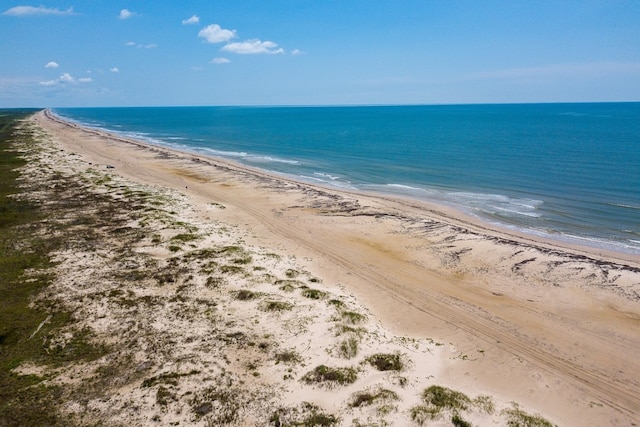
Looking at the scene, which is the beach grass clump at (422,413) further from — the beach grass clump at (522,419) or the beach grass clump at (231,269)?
the beach grass clump at (231,269)

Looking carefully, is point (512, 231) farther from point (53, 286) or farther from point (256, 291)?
point (53, 286)

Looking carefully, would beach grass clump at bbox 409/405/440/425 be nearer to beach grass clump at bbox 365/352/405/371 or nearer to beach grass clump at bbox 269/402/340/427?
beach grass clump at bbox 365/352/405/371

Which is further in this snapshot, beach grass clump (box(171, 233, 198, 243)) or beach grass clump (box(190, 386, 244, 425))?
beach grass clump (box(171, 233, 198, 243))

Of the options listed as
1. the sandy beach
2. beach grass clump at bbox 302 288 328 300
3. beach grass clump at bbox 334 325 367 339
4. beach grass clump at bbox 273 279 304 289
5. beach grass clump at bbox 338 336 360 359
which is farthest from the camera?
beach grass clump at bbox 273 279 304 289

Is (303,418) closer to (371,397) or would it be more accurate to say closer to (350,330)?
(371,397)

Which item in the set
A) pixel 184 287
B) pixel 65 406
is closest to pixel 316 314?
pixel 184 287

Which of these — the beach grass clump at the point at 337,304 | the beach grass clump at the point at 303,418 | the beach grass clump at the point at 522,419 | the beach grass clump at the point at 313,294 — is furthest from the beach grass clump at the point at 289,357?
the beach grass clump at the point at 522,419

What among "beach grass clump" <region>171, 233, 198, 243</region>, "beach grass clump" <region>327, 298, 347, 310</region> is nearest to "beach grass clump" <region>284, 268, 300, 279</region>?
"beach grass clump" <region>327, 298, 347, 310</region>
